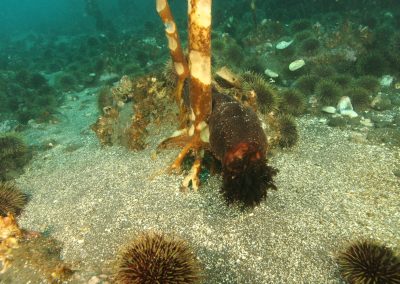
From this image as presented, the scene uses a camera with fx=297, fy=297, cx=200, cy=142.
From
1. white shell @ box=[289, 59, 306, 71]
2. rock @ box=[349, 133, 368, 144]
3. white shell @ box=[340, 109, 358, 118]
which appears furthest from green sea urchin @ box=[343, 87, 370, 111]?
white shell @ box=[289, 59, 306, 71]

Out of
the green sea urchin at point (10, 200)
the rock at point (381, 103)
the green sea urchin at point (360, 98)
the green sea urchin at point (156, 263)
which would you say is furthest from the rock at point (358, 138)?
the green sea urchin at point (10, 200)

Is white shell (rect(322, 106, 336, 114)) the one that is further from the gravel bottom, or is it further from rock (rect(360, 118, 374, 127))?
the gravel bottom

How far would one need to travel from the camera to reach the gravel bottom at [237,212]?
412 cm

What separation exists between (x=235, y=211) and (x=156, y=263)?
5.87 ft

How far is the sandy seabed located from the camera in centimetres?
413

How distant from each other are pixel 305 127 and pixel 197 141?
3856 mm

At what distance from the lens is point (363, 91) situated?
844 cm

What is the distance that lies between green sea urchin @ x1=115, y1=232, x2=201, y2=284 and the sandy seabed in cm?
56

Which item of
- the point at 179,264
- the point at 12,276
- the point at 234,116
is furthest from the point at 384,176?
the point at 12,276

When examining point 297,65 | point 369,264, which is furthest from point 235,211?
point 297,65

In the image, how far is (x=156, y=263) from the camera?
3.35 meters

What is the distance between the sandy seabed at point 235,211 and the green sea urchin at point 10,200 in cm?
20

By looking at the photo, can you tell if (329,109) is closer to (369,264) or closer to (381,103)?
(381,103)

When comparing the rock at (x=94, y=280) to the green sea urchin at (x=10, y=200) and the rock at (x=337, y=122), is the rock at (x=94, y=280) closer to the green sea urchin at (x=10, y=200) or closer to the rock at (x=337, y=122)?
the green sea urchin at (x=10, y=200)
